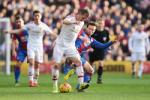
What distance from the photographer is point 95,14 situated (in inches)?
1459

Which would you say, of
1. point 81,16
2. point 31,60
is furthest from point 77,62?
point 31,60

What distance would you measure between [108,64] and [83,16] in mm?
17125

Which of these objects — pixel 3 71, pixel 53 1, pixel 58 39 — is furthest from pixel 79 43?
pixel 53 1

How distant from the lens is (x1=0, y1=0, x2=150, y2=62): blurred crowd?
119 ft

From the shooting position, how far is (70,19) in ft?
63.8

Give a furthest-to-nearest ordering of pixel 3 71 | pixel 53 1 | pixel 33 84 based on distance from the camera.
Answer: pixel 53 1 → pixel 3 71 → pixel 33 84

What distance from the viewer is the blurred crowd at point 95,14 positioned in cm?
3641

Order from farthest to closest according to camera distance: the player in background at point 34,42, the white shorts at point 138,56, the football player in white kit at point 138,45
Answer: the white shorts at point 138,56
the football player in white kit at point 138,45
the player in background at point 34,42

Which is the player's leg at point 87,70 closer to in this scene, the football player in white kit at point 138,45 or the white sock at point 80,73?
the white sock at point 80,73

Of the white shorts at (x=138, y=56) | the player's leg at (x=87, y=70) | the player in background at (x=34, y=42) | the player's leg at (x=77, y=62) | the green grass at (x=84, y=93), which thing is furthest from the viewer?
the white shorts at (x=138, y=56)

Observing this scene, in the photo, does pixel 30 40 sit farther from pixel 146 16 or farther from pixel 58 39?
pixel 146 16

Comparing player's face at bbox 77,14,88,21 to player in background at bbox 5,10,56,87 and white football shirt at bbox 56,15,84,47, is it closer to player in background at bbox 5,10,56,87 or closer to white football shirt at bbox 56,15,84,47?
white football shirt at bbox 56,15,84,47

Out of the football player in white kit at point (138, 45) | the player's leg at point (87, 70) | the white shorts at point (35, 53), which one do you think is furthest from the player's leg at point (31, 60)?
the football player in white kit at point (138, 45)

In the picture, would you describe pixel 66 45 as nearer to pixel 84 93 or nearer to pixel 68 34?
pixel 68 34
